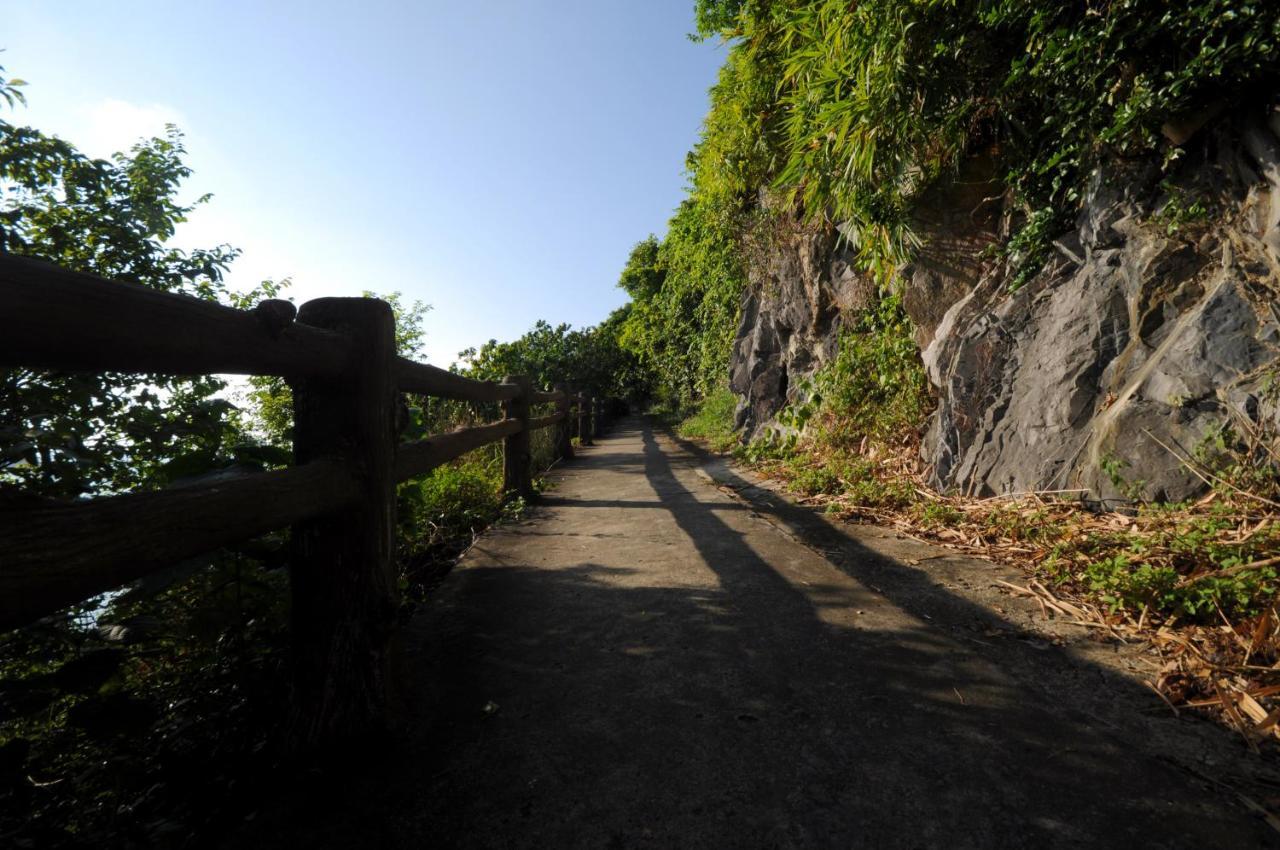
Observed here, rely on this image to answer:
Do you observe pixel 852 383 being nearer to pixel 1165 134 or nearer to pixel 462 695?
pixel 1165 134

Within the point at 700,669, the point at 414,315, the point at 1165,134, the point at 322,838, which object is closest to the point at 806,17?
the point at 1165,134

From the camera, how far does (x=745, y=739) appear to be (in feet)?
4.72

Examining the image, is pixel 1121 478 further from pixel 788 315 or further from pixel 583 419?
pixel 583 419

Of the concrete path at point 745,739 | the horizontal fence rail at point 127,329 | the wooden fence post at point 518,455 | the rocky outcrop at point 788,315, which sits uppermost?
the rocky outcrop at point 788,315

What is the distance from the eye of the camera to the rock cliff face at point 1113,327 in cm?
248

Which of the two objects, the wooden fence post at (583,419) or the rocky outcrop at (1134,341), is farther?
the wooden fence post at (583,419)

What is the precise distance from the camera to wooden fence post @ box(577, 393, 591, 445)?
422 inches

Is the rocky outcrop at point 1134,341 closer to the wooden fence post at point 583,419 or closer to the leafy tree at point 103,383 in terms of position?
the leafy tree at point 103,383

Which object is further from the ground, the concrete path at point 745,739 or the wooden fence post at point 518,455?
the wooden fence post at point 518,455

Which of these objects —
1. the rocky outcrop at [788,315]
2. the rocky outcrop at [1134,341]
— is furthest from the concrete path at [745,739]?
the rocky outcrop at [788,315]

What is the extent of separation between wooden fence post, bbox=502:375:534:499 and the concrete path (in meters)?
2.33

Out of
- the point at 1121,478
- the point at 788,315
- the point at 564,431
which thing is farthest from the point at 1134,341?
the point at 564,431

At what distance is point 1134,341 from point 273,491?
387 centimetres

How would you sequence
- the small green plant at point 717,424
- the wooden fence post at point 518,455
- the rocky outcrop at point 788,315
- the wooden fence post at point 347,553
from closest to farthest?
the wooden fence post at point 347,553, the wooden fence post at point 518,455, the rocky outcrop at point 788,315, the small green plant at point 717,424
